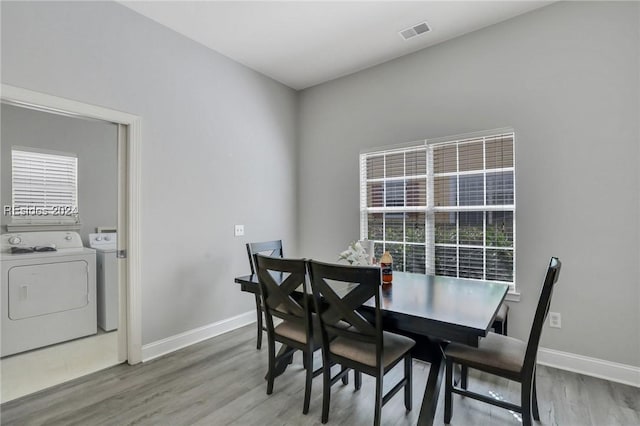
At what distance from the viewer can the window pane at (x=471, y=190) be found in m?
3.02

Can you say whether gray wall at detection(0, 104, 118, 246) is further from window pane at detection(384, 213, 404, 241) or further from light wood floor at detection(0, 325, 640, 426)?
window pane at detection(384, 213, 404, 241)

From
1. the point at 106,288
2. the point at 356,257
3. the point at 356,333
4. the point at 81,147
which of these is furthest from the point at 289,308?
the point at 81,147

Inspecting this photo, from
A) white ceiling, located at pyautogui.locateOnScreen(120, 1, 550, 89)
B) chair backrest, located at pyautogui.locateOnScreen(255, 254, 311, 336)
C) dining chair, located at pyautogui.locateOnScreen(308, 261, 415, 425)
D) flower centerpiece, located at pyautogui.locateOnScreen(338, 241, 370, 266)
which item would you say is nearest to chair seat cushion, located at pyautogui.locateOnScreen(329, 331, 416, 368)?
dining chair, located at pyautogui.locateOnScreen(308, 261, 415, 425)

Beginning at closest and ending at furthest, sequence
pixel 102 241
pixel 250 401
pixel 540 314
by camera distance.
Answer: pixel 540 314
pixel 250 401
pixel 102 241

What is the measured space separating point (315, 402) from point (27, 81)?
3018mm

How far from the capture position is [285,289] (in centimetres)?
203

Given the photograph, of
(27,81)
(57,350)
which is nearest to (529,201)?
(27,81)

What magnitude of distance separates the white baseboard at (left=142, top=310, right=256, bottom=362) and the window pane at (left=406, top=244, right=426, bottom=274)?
2.00m

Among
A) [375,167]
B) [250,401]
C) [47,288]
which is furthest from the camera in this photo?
[375,167]

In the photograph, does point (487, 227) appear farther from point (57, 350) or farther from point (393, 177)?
point (57, 350)

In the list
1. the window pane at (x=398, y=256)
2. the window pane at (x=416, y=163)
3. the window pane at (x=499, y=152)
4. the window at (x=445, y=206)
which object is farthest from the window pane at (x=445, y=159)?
the window pane at (x=398, y=256)

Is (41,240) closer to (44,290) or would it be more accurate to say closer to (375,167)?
(44,290)

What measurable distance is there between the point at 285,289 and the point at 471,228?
2.04 m

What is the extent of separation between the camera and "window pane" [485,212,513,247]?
2879 millimetres
